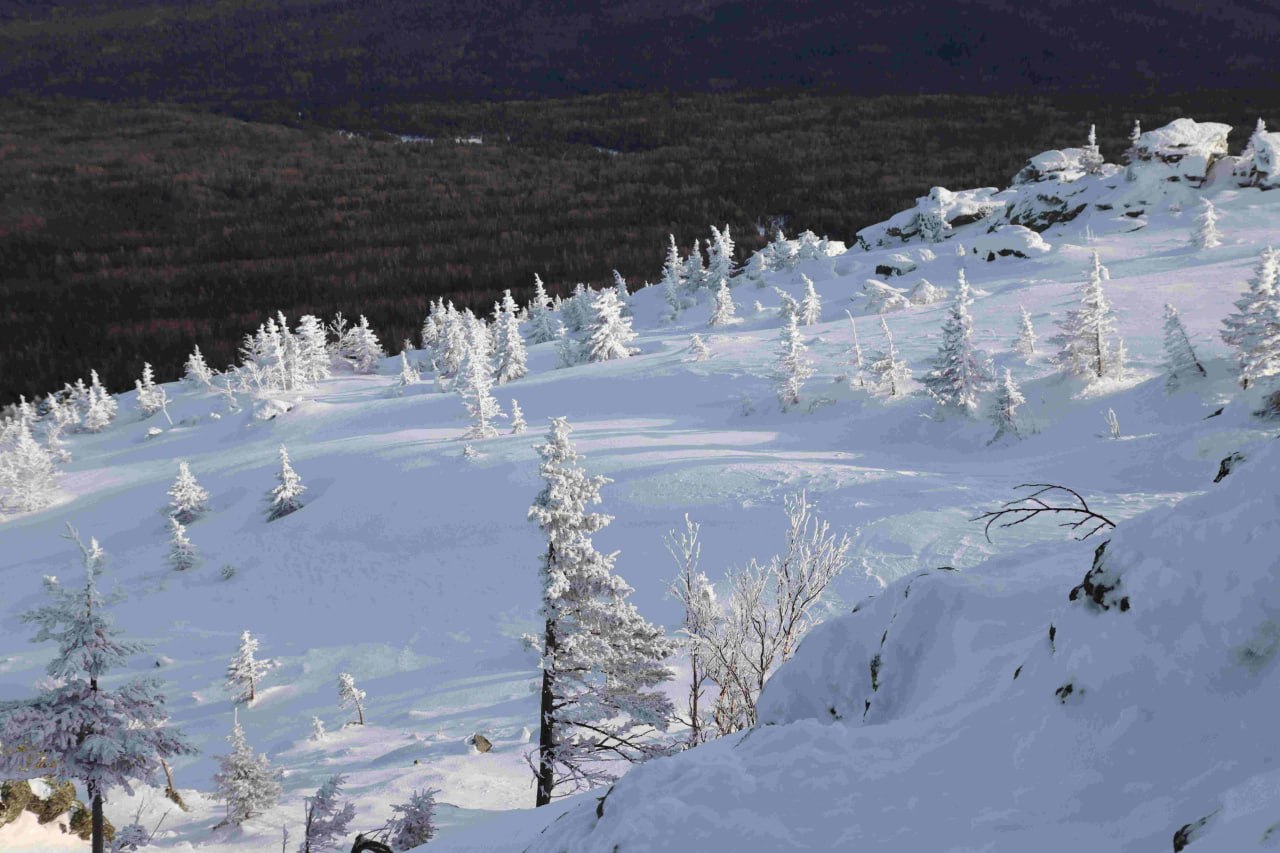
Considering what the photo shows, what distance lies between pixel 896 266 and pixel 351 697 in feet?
122

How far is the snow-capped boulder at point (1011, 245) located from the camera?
39.9 metres

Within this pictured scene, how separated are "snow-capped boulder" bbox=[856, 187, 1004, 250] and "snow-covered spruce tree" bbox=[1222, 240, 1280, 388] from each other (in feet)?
133

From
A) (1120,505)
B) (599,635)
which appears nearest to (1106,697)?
(599,635)

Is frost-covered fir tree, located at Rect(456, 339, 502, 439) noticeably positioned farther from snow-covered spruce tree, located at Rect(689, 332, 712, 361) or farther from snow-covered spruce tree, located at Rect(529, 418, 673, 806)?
snow-covered spruce tree, located at Rect(529, 418, 673, 806)

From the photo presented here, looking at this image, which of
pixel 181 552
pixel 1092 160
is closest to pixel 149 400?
pixel 181 552

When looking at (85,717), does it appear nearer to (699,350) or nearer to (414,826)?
(414,826)

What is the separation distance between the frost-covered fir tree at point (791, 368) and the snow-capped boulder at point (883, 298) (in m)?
11.6

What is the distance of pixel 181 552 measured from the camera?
26938mm

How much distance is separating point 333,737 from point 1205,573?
18547 mm

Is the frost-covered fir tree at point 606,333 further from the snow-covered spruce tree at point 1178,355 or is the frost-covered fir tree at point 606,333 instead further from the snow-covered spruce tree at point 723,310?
the snow-covered spruce tree at point 1178,355

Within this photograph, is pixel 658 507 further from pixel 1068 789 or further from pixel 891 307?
pixel 891 307

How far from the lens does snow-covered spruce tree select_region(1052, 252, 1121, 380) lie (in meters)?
21.3

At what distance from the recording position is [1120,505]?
13836 millimetres

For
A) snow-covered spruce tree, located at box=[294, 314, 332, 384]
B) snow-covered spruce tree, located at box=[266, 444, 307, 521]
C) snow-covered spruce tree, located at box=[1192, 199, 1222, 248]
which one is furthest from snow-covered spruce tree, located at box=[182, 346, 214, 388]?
snow-covered spruce tree, located at box=[1192, 199, 1222, 248]
